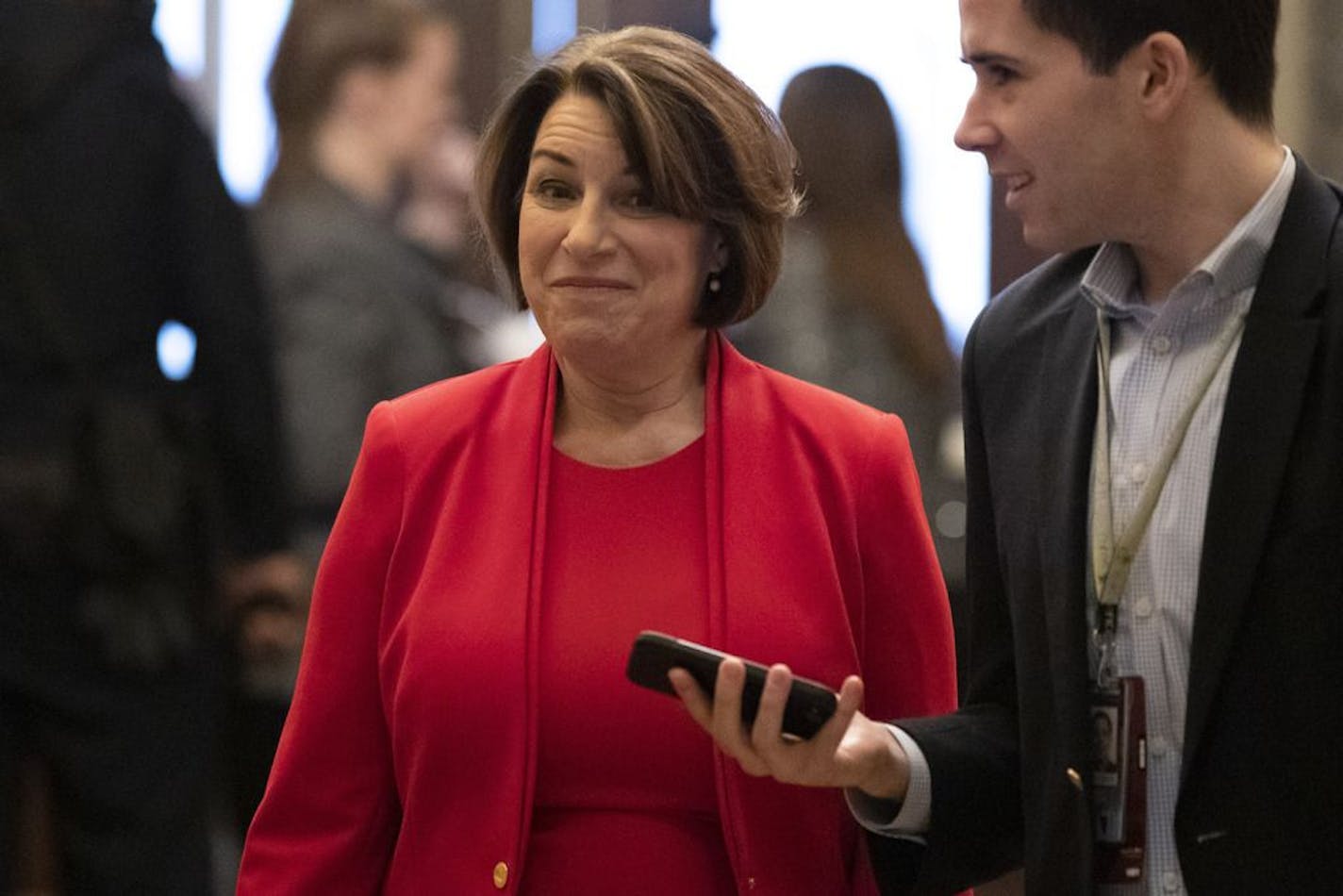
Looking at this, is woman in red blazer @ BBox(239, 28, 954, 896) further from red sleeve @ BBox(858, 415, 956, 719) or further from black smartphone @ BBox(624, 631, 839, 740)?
black smartphone @ BBox(624, 631, 839, 740)

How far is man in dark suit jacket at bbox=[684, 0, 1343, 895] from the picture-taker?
2.04 m

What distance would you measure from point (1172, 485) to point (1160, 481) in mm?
15

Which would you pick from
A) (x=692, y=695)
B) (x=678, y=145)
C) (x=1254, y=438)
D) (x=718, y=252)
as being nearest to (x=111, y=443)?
(x=718, y=252)

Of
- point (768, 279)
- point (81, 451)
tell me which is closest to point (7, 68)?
point (81, 451)

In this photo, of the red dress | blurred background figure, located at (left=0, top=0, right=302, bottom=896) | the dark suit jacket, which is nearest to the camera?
the dark suit jacket

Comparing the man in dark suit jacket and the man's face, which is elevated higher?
the man's face

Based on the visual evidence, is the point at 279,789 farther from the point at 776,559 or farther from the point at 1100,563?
the point at 1100,563

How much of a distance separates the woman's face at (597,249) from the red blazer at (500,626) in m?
0.13

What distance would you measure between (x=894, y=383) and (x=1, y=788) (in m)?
2.44

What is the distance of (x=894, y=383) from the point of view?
17.5 feet

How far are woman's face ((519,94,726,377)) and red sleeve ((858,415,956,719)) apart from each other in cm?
33

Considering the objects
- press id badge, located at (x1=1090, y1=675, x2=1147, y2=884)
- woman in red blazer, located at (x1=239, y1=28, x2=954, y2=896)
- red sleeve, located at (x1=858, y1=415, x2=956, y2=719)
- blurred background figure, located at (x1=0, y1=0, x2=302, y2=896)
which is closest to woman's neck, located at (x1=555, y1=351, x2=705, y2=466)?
woman in red blazer, located at (x1=239, y1=28, x2=954, y2=896)

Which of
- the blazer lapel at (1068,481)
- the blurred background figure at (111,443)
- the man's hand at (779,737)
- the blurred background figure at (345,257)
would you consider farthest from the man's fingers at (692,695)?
the blurred background figure at (345,257)

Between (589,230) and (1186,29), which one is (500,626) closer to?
(589,230)
